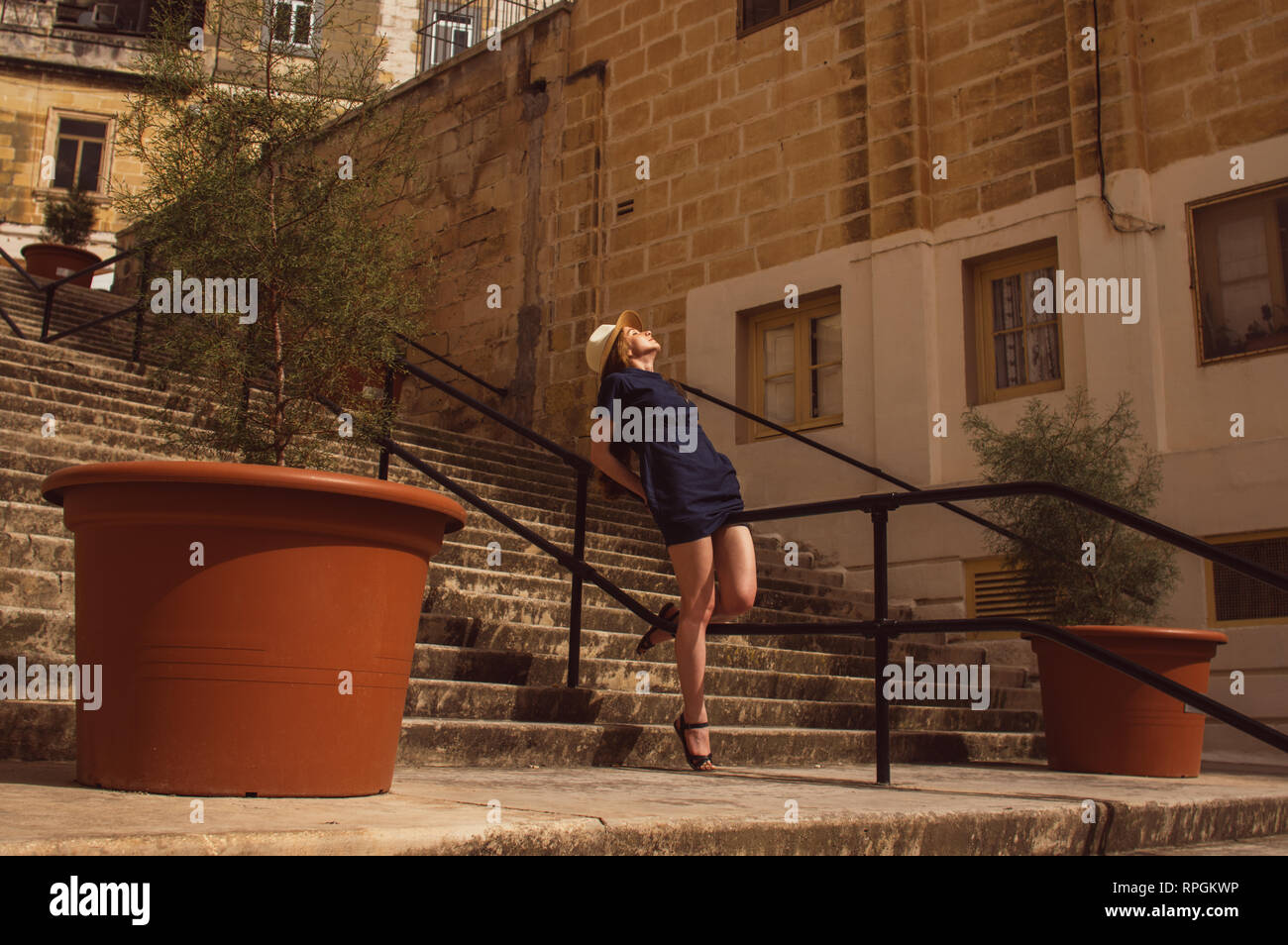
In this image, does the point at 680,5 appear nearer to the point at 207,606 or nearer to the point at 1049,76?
the point at 1049,76

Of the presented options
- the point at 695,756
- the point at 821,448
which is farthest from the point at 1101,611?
the point at 821,448

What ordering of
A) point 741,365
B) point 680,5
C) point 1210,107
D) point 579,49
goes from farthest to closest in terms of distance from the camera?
point 579,49, point 680,5, point 741,365, point 1210,107

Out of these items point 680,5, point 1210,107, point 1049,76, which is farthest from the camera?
point 680,5

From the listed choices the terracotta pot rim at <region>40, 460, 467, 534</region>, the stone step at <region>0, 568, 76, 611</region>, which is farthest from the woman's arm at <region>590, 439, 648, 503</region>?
the stone step at <region>0, 568, 76, 611</region>

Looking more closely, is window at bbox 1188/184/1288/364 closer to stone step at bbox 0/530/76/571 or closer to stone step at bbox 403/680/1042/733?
stone step at bbox 403/680/1042/733

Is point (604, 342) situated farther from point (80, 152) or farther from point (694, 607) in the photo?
point (80, 152)

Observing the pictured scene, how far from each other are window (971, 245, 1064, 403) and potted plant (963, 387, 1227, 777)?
1113 mm

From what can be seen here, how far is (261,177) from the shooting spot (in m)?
3.38

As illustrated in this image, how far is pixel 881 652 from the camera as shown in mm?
3977

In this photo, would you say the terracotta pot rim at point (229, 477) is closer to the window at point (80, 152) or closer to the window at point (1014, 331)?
the window at point (1014, 331)

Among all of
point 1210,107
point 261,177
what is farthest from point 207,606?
point 1210,107

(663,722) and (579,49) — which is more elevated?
(579,49)

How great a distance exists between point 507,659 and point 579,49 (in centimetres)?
943

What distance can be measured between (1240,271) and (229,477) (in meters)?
7.55
